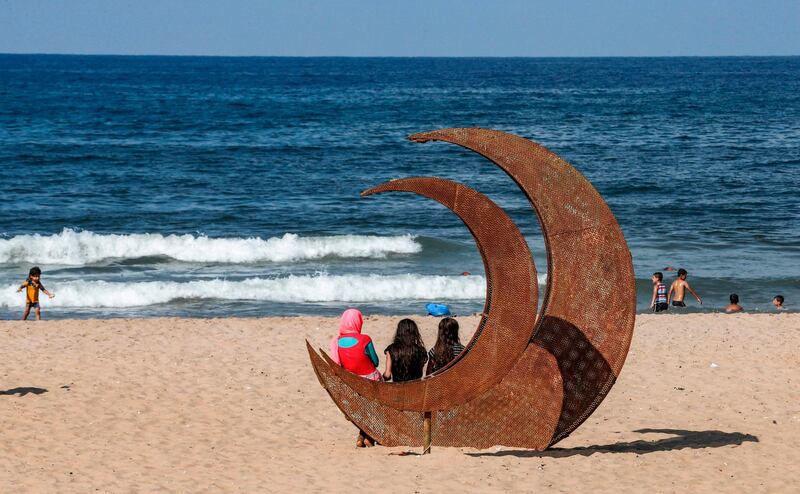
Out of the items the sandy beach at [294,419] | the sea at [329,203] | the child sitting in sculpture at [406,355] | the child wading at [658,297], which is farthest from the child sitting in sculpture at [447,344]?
the child wading at [658,297]

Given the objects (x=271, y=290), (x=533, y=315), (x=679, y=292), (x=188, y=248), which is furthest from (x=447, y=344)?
(x=188, y=248)

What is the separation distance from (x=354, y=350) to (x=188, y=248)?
59.8 feet

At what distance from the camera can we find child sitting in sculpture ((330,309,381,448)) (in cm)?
1033

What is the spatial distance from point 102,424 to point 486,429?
480 cm

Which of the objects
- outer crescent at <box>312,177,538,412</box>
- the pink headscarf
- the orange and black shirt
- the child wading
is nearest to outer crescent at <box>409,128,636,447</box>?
outer crescent at <box>312,177,538,412</box>

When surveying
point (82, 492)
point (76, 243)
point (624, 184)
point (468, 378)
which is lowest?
point (82, 492)

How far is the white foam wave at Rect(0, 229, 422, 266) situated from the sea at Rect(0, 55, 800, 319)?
0.06 meters

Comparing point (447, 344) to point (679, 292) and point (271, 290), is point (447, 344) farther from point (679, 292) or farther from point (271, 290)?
point (271, 290)

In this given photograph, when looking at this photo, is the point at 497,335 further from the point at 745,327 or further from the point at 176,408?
the point at 745,327

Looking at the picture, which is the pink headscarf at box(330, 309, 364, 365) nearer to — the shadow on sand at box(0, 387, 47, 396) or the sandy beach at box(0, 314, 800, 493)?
the sandy beach at box(0, 314, 800, 493)

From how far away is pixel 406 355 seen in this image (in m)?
10.4

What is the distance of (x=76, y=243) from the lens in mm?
28000

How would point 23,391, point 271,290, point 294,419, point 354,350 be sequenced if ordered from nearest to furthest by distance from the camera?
point 354,350
point 294,419
point 23,391
point 271,290

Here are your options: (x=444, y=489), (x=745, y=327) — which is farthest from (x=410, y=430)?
(x=745, y=327)
